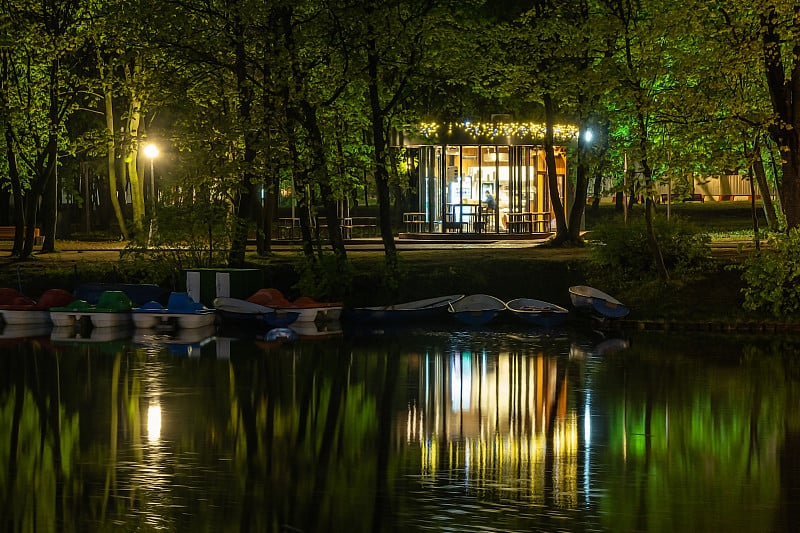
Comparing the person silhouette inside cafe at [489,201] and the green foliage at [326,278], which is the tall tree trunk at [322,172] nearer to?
the green foliage at [326,278]

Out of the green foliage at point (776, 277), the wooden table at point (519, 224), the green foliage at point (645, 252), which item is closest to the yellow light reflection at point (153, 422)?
the green foliage at point (776, 277)

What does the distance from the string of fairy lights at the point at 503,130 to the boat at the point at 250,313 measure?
21204mm

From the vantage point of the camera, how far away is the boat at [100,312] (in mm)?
33469

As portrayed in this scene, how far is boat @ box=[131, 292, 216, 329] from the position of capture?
33.3m

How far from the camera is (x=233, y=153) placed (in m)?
40.2

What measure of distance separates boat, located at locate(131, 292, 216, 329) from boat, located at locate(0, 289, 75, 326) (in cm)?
279

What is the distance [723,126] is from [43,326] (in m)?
18.7

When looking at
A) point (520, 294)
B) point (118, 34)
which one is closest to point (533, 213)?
point (520, 294)

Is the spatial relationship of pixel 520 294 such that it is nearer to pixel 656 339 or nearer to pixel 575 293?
pixel 575 293

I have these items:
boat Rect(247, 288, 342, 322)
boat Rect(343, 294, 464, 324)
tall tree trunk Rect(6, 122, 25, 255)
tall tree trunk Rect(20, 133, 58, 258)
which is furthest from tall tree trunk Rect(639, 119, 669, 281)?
tall tree trunk Rect(6, 122, 25, 255)

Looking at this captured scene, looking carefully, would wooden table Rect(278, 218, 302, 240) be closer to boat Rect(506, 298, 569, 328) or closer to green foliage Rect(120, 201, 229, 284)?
green foliage Rect(120, 201, 229, 284)

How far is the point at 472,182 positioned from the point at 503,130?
3.00 meters

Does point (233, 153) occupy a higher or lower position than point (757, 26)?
lower

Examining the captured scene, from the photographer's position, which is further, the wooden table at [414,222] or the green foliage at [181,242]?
the wooden table at [414,222]
